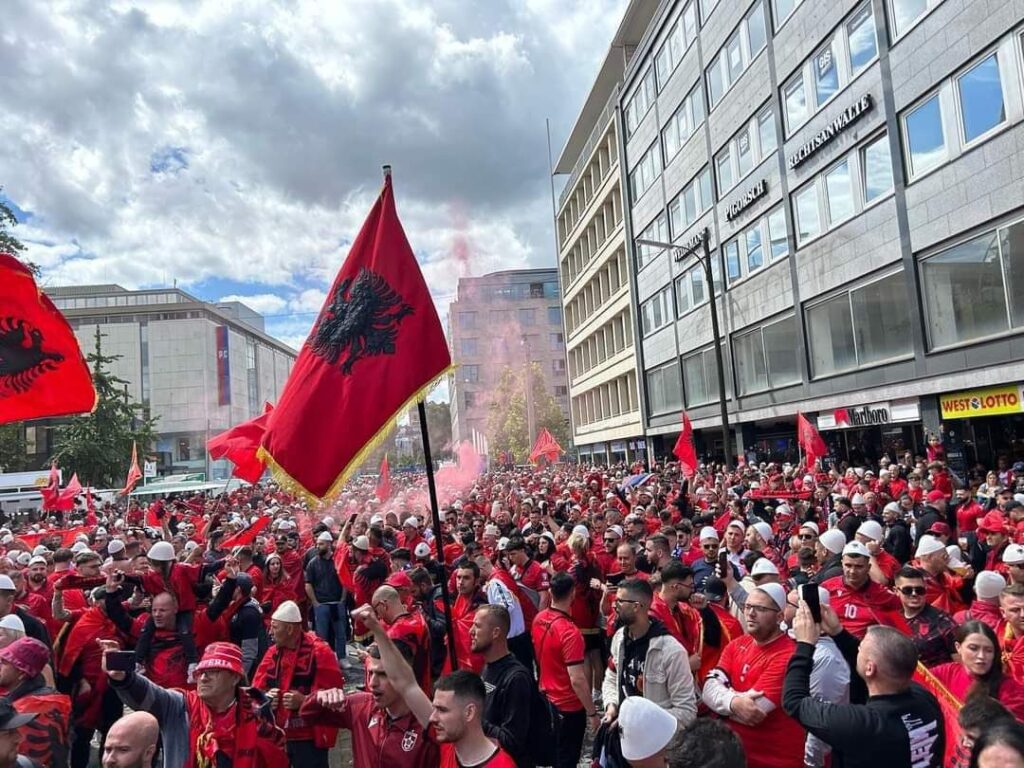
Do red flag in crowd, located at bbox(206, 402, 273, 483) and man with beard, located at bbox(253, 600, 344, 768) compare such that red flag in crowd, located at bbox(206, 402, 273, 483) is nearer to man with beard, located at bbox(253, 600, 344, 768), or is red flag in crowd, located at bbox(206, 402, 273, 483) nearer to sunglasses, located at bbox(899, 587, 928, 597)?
man with beard, located at bbox(253, 600, 344, 768)

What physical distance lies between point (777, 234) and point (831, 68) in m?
5.54

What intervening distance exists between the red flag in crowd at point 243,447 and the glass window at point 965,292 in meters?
15.2

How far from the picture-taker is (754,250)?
27.1m

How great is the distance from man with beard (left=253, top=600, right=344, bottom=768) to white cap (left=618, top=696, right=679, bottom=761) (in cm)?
264

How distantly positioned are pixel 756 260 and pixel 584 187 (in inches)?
1100

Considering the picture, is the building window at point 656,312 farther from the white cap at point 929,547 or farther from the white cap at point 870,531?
the white cap at point 929,547

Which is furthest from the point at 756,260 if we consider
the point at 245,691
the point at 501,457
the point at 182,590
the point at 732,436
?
the point at 501,457

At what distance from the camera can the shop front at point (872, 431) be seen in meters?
19.3

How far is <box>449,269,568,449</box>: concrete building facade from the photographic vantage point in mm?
76688

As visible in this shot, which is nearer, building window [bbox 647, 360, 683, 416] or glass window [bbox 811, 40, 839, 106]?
glass window [bbox 811, 40, 839, 106]

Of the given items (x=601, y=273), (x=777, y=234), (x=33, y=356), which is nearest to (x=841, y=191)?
(x=777, y=234)

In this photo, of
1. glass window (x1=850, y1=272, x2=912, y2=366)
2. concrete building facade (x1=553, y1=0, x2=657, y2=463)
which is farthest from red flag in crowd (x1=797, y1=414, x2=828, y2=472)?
concrete building facade (x1=553, y1=0, x2=657, y2=463)

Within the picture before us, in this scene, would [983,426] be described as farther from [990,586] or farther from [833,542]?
[990,586]

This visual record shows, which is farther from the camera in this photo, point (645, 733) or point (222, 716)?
point (222, 716)
